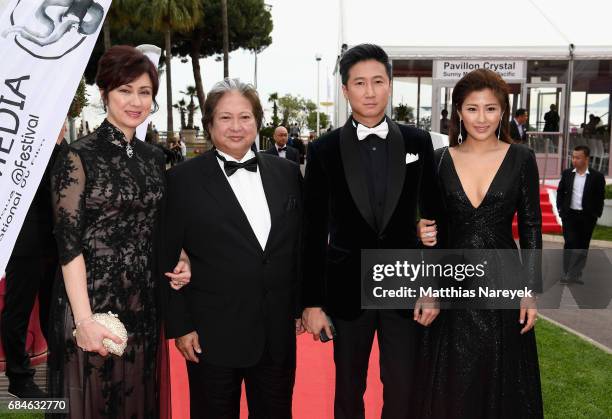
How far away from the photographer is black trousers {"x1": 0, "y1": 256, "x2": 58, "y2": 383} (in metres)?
4.10

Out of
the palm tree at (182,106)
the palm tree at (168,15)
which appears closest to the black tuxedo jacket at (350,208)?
the palm tree at (168,15)

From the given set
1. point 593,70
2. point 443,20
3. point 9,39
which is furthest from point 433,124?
point 9,39

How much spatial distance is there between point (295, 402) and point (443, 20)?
12648 millimetres

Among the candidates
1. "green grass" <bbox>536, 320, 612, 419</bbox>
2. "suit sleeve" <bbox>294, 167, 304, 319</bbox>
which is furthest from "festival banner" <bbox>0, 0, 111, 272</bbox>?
"green grass" <bbox>536, 320, 612, 419</bbox>

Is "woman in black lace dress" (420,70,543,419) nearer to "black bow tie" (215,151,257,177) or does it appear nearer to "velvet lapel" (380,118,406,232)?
"velvet lapel" (380,118,406,232)

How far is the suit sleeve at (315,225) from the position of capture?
270 centimetres

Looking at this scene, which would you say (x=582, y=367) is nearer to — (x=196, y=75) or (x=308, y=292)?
(x=308, y=292)

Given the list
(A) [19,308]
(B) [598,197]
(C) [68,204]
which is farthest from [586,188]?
(C) [68,204]

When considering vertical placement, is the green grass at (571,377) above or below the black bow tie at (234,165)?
below

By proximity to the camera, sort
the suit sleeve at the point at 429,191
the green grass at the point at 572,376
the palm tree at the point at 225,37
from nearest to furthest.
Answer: the suit sleeve at the point at 429,191 → the green grass at the point at 572,376 → the palm tree at the point at 225,37

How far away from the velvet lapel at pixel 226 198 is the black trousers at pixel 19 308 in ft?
6.61

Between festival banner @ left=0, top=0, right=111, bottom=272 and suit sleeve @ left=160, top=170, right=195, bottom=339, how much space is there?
29.5 inches

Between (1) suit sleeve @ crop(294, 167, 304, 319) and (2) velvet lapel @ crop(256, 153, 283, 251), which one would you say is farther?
(1) suit sleeve @ crop(294, 167, 304, 319)

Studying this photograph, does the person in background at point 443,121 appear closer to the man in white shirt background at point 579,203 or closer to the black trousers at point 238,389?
the man in white shirt background at point 579,203
